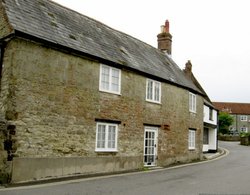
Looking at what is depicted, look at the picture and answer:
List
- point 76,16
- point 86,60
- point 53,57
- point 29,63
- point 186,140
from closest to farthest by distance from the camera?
point 29,63
point 53,57
point 86,60
point 76,16
point 186,140

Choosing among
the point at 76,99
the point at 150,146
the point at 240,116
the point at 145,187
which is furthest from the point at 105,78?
the point at 240,116

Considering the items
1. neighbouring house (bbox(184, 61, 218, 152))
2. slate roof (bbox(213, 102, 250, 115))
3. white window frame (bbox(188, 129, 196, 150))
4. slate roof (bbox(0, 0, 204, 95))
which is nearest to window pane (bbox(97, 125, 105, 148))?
slate roof (bbox(0, 0, 204, 95))

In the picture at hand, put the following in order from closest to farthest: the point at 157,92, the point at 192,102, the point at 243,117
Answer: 1. the point at 157,92
2. the point at 192,102
3. the point at 243,117

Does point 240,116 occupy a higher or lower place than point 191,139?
higher

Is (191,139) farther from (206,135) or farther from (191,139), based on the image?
(206,135)

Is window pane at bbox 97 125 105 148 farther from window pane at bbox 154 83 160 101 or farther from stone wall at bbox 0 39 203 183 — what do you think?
window pane at bbox 154 83 160 101

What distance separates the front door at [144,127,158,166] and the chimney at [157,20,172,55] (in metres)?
10.7

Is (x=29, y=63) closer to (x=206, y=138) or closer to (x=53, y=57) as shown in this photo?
(x=53, y=57)

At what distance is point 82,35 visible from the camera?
1856cm

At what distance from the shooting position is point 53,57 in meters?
15.2

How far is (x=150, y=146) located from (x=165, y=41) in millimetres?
12237

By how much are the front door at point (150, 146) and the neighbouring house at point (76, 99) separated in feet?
0.20

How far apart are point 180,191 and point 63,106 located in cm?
640

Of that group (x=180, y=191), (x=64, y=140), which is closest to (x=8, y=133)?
(x=64, y=140)
